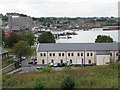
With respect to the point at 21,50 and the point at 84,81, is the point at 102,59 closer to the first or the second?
the point at 21,50

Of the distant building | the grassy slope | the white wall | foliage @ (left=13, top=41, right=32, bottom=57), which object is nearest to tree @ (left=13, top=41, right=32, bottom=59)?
foliage @ (left=13, top=41, right=32, bottom=57)

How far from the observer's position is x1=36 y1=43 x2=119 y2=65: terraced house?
14109mm

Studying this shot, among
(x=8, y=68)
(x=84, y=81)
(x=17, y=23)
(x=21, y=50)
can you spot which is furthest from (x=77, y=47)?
(x=17, y=23)

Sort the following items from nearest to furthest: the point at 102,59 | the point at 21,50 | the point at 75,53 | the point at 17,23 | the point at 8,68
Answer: the point at 8,68 → the point at 102,59 → the point at 75,53 → the point at 21,50 → the point at 17,23

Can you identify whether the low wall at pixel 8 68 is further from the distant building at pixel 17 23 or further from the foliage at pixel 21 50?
the distant building at pixel 17 23

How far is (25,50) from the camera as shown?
14.7 metres

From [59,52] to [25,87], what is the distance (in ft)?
26.6

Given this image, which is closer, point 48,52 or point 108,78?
point 108,78

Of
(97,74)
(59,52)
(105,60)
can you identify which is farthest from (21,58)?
(97,74)

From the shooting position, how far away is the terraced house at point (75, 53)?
555 inches

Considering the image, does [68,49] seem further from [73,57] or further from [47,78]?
[47,78]

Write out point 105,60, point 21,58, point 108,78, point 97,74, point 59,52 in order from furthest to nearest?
point 21,58
point 59,52
point 105,60
point 97,74
point 108,78

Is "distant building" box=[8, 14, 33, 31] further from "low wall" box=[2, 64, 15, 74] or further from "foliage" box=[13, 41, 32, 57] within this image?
"low wall" box=[2, 64, 15, 74]

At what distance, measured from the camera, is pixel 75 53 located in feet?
46.8
